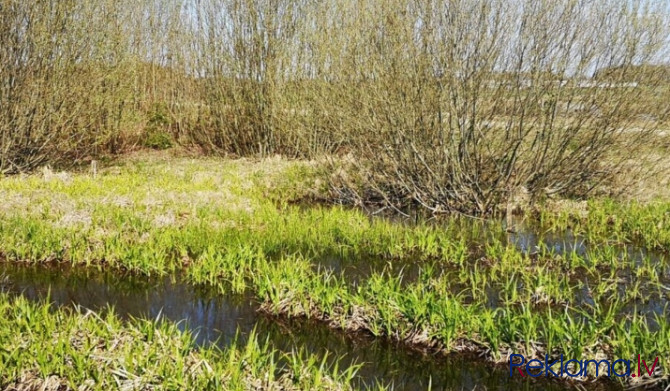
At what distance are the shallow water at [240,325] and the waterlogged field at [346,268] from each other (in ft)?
0.47

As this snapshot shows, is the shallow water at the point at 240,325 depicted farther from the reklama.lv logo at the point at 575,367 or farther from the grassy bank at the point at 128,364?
the grassy bank at the point at 128,364

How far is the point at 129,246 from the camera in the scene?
6277mm

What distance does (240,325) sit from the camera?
4.55 meters

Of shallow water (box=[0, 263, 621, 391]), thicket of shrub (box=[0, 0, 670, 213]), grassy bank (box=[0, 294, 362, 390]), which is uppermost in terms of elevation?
thicket of shrub (box=[0, 0, 670, 213])

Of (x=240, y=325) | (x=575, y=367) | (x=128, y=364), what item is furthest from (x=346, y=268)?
(x=128, y=364)

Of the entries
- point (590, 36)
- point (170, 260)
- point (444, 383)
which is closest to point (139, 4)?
point (170, 260)

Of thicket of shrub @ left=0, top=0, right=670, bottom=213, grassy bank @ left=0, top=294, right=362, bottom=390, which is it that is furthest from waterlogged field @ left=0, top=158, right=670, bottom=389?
thicket of shrub @ left=0, top=0, right=670, bottom=213

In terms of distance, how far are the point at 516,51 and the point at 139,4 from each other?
1152 cm

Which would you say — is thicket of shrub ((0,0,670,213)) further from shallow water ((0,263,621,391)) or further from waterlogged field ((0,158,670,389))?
shallow water ((0,263,621,391))

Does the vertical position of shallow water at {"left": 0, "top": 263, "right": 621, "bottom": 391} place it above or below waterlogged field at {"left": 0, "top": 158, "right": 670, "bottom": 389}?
below

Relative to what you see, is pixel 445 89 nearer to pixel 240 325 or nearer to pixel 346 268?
pixel 346 268

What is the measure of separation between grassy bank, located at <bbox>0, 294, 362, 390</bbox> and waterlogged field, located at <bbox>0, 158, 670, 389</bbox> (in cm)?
2

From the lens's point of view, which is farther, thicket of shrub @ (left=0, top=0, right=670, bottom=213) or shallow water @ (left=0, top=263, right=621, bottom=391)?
thicket of shrub @ (left=0, top=0, right=670, bottom=213)

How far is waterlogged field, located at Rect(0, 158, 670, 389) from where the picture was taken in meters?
3.68
